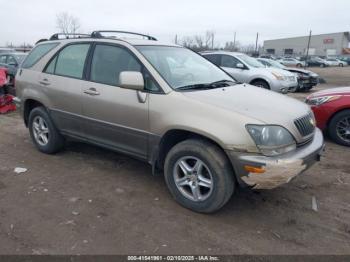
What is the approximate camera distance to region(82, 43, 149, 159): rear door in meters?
3.93

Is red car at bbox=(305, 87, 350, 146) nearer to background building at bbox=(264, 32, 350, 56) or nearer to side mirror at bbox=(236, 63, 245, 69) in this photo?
side mirror at bbox=(236, 63, 245, 69)

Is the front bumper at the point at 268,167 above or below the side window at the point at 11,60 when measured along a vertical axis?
below

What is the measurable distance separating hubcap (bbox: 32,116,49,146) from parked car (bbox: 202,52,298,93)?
271 inches

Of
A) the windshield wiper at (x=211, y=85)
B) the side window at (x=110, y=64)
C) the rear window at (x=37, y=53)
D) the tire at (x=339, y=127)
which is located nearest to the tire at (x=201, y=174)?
the windshield wiper at (x=211, y=85)

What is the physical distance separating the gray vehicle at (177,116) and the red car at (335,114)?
7.96 feet

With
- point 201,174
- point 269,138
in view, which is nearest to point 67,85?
point 201,174

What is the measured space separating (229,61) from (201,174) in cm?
876

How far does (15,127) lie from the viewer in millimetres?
7285

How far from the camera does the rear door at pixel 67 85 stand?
461 cm

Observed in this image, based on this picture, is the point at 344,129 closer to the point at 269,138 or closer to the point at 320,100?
the point at 320,100

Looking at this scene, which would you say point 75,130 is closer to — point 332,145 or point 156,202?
point 156,202

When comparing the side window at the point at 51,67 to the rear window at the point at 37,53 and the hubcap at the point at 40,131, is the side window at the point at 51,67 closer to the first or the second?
the rear window at the point at 37,53

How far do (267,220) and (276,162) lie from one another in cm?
74

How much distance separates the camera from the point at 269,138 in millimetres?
3219
